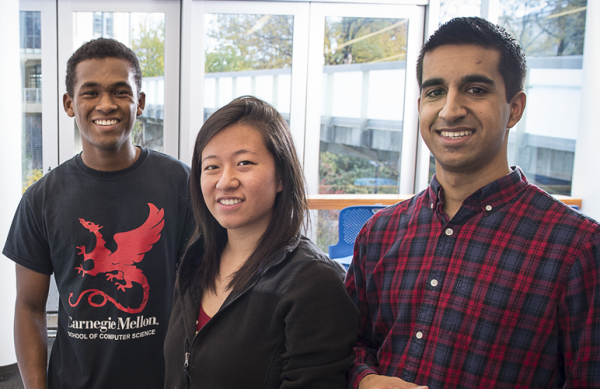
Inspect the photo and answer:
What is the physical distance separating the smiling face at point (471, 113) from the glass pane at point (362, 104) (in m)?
3.44

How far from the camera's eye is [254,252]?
1156 mm

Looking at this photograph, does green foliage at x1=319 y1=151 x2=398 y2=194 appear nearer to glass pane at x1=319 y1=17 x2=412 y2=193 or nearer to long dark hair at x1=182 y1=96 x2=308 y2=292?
glass pane at x1=319 y1=17 x2=412 y2=193

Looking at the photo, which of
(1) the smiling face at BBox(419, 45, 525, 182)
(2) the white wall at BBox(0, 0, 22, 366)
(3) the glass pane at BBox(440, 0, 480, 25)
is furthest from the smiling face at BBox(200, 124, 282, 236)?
(3) the glass pane at BBox(440, 0, 480, 25)

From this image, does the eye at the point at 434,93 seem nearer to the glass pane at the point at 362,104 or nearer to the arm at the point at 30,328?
the arm at the point at 30,328

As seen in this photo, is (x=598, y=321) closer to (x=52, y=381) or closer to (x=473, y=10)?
(x=52, y=381)

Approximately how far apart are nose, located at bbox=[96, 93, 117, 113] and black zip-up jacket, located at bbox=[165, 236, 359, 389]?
724mm

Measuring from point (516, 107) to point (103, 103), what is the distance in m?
1.13

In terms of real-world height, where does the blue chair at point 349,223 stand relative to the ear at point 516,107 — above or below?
below

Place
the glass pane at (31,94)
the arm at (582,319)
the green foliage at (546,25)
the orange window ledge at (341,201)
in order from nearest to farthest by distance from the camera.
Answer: the arm at (582,319), the orange window ledge at (341,201), the glass pane at (31,94), the green foliage at (546,25)

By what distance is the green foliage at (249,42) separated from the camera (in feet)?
14.0

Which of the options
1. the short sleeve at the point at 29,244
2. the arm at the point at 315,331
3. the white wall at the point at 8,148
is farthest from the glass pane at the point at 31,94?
the arm at the point at 315,331

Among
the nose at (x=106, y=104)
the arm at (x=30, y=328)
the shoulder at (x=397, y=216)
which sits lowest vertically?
the arm at (x=30, y=328)

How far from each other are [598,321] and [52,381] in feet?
4.81

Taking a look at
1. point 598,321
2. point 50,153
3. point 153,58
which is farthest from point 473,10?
point 598,321
